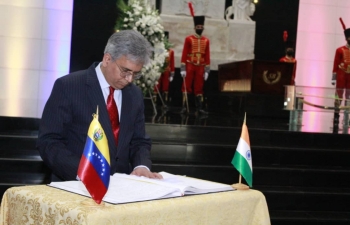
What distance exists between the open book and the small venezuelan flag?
0.34ft

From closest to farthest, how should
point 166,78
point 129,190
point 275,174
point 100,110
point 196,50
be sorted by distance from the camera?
point 129,190 < point 100,110 < point 275,174 < point 196,50 < point 166,78

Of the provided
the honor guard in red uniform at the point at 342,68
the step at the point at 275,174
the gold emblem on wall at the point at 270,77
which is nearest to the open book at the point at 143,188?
the step at the point at 275,174

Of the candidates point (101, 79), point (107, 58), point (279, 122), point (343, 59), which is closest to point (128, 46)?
point (107, 58)

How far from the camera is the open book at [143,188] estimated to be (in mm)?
2305

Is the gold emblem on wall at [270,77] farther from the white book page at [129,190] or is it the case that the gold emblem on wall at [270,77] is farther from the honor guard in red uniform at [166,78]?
the white book page at [129,190]

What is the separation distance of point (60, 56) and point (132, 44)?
411 inches

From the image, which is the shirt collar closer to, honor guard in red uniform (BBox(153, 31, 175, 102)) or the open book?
the open book

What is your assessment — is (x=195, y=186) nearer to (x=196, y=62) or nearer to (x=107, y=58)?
(x=107, y=58)

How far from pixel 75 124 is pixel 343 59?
10158 mm

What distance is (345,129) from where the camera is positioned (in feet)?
27.7

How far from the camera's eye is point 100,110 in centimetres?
299

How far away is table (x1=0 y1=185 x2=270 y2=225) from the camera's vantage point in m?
2.12

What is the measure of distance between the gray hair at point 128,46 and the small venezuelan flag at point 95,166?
27.2 inches

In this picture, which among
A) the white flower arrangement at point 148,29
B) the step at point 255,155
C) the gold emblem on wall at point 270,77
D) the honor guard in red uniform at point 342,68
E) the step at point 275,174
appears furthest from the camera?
the honor guard in red uniform at point 342,68
